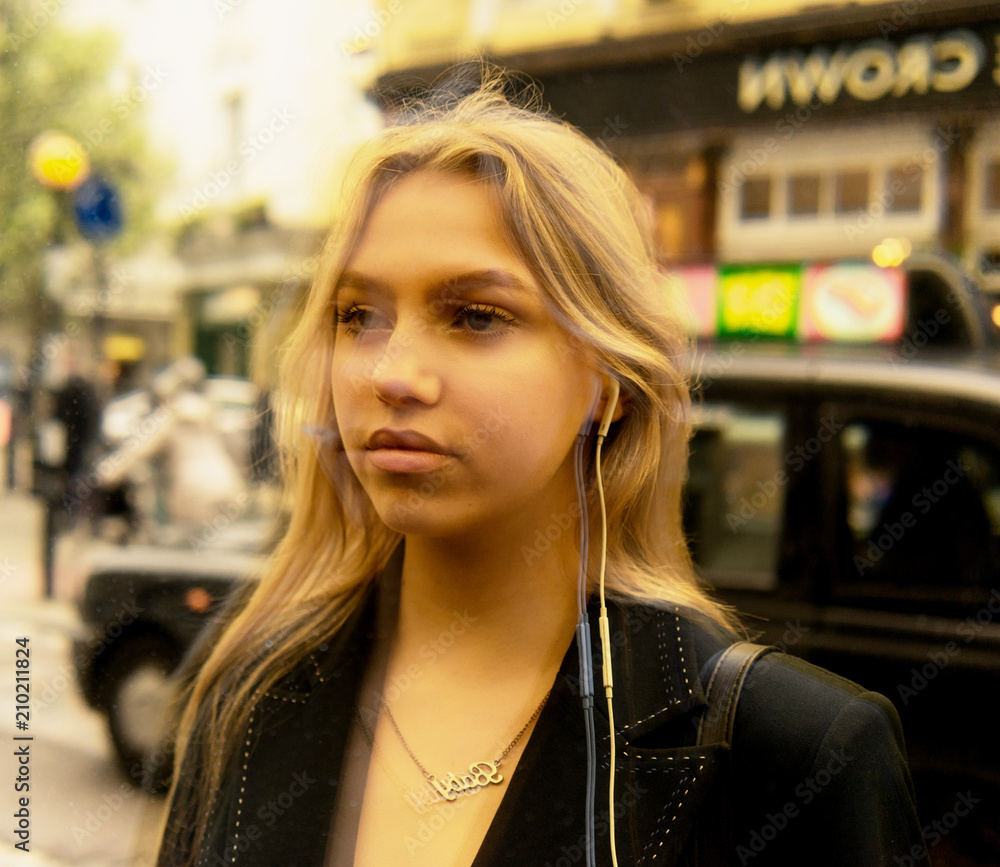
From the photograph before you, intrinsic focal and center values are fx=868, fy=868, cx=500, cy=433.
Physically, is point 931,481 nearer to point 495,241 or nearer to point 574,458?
point 574,458

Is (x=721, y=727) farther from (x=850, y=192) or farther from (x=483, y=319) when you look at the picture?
(x=850, y=192)

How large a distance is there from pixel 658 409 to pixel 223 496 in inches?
132

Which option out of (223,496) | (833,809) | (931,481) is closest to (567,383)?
(833,809)

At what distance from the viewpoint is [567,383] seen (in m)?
0.96

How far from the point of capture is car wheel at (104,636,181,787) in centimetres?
162

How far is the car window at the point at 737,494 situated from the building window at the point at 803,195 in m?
3.54

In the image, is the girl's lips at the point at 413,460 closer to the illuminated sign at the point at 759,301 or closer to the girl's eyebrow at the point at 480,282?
the girl's eyebrow at the point at 480,282

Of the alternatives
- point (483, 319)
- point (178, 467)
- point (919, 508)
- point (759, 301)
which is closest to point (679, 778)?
point (483, 319)

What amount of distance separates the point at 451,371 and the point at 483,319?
0.23 feet

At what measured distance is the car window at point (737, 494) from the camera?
2486 mm

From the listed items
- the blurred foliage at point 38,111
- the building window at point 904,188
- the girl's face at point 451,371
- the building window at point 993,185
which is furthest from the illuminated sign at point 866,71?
the girl's face at point 451,371

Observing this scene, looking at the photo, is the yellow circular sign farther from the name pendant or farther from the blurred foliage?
the name pendant

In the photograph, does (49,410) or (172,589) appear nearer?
(49,410)

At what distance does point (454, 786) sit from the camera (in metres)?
1.02
